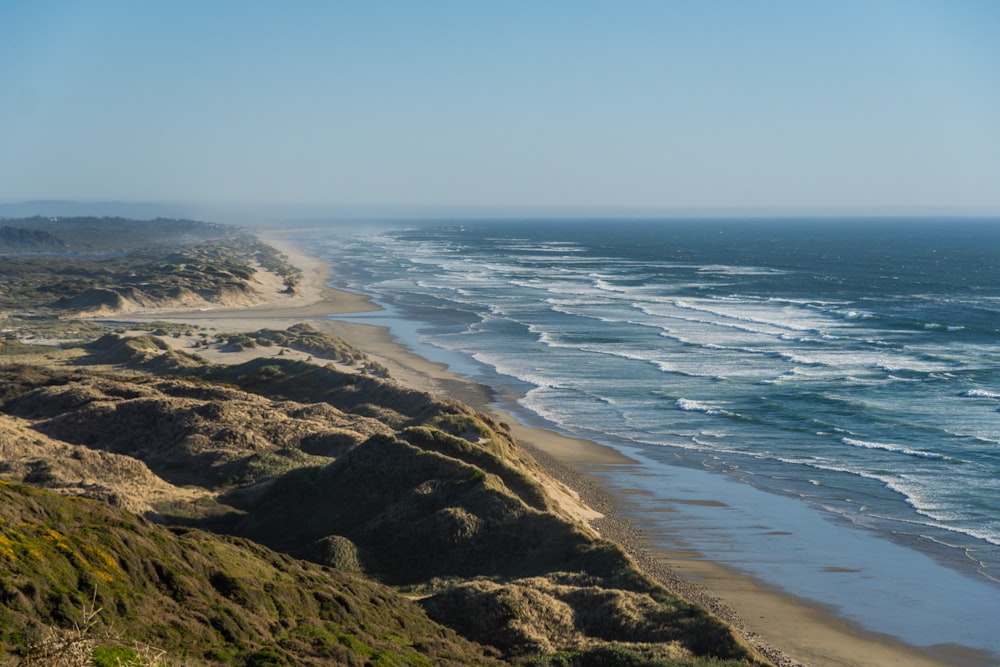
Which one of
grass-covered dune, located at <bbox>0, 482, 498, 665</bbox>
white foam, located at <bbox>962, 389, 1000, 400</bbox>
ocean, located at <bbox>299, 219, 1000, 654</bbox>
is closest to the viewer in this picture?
grass-covered dune, located at <bbox>0, 482, 498, 665</bbox>

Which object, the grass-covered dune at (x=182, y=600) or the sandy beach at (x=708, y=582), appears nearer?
the grass-covered dune at (x=182, y=600)

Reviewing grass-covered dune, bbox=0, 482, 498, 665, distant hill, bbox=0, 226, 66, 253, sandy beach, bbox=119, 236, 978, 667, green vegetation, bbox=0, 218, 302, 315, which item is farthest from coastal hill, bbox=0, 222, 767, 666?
distant hill, bbox=0, 226, 66, 253

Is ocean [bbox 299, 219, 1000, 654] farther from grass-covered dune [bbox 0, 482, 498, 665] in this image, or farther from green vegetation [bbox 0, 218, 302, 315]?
green vegetation [bbox 0, 218, 302, 315]

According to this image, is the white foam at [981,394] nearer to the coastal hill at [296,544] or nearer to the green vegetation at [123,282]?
the coastal hill at [296,544]

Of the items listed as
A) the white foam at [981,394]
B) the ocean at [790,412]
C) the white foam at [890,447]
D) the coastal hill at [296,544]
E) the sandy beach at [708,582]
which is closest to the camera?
the coastal hill at [296,544]

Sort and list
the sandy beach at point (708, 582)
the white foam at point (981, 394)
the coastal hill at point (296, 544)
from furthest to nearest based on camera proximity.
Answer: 1. the white foam at point (981, 394)
2. the sandy beach at point (708, 582)
3. the coastal hill at point (296, 544)

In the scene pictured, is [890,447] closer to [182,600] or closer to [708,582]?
[708,582]

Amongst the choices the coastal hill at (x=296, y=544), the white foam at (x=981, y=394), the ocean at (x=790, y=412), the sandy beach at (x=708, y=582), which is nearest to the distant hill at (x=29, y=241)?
the ocean at (x=790, y=412)
